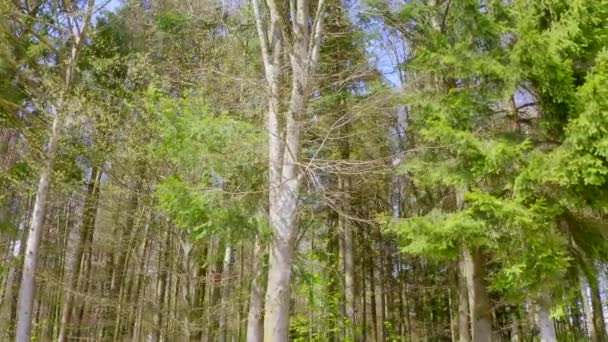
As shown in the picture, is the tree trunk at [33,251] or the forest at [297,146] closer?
the forest at [297,146]

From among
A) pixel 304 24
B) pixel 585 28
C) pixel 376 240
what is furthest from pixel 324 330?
pixel 585 28

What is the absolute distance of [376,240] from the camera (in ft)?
50.7

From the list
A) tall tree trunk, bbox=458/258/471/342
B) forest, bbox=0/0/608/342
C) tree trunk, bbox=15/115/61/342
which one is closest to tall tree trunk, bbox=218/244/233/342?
forest, bbox=0/0/608/342

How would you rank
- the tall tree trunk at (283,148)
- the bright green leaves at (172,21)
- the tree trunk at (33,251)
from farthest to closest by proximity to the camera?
the bright green leaves at (172,21) < the tree trunk at (33,251) < the tall tree trunk at (283,148)

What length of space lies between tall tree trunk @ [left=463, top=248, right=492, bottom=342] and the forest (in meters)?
0.03

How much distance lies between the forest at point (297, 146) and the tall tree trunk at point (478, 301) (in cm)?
3

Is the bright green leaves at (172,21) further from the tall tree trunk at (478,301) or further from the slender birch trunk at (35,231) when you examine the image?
the tall tree trunk at (478,301)

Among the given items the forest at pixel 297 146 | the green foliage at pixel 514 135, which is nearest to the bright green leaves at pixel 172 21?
the forest at pixel 297 146

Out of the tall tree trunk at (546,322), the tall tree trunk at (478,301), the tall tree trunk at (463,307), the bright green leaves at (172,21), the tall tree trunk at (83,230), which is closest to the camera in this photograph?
the tall tree trunk at (546,322)

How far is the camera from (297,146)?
245 inches

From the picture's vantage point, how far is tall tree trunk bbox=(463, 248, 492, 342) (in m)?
7.17

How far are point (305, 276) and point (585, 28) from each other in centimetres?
513

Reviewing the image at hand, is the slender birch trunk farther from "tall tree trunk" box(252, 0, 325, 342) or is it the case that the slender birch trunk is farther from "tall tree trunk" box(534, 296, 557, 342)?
"tall tree trunk" box(534, 296, 557, 342)

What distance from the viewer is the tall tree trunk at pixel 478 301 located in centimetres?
717
